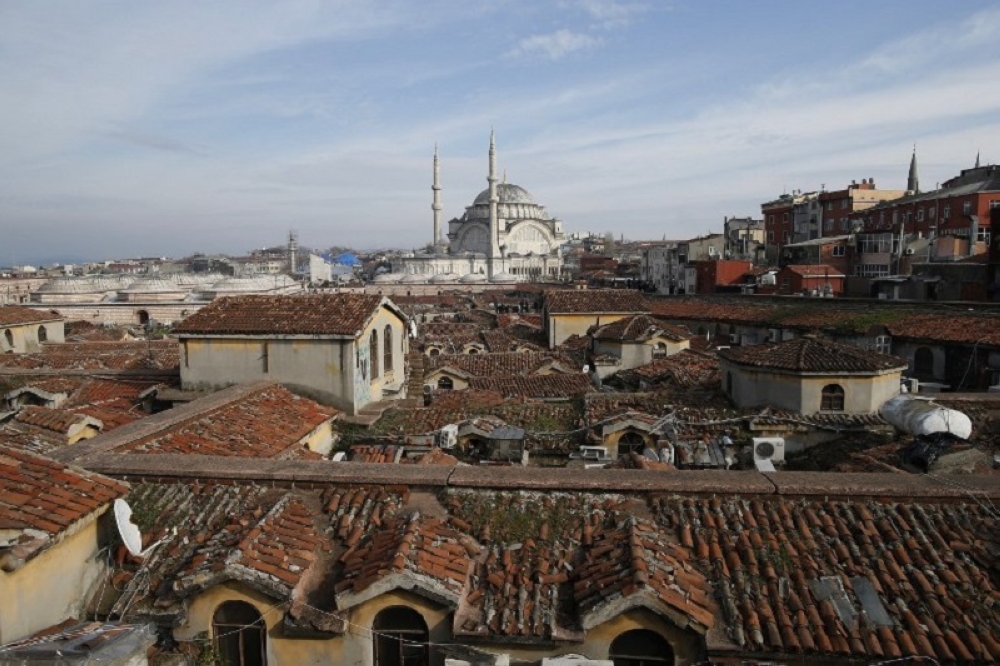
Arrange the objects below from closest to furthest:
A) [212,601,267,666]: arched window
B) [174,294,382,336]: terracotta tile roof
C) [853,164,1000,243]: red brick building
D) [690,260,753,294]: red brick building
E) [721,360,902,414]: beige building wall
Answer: [212,601,267,666]: arched window < [174,294,382,336]: terracotta tile roof < [721,360,902,414]: beige building wall < [853,164,1000,243]: red brick building < [690,260,753,294]: red brick building

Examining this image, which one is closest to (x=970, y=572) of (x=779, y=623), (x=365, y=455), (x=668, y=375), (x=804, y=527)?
(x=804, y=527)

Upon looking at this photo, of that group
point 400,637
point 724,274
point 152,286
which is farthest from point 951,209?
point 152,286

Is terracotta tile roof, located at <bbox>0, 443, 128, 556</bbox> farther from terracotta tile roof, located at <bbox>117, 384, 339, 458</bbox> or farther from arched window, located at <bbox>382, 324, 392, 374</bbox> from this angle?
arched window, located at <bbox>382, 324, 392, 374</bbox>

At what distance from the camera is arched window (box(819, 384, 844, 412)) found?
1386cm

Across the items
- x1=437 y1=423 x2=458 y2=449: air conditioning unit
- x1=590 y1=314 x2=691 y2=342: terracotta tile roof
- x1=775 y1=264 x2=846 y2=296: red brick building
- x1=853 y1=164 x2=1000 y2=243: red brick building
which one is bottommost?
x1=437 y1=423 x2=458 y2=449: air conditioning unit

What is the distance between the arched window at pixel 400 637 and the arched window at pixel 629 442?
331 inches

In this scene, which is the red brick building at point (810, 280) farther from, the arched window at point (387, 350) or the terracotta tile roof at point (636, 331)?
the arched window at point (387, 350)

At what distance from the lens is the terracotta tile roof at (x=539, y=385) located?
739 inches

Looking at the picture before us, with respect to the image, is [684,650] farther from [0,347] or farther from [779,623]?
[0,347]

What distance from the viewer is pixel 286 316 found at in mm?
12977

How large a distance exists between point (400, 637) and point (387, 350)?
9.61 meters

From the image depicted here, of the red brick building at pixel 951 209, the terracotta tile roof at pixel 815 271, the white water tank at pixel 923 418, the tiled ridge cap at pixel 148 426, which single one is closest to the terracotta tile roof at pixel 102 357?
the tiled ridge cap at pixel 148 426

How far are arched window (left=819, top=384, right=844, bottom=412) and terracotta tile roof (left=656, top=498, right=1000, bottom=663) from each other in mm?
8239

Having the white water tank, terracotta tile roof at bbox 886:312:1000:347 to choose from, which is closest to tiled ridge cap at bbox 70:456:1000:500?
the white water tank
